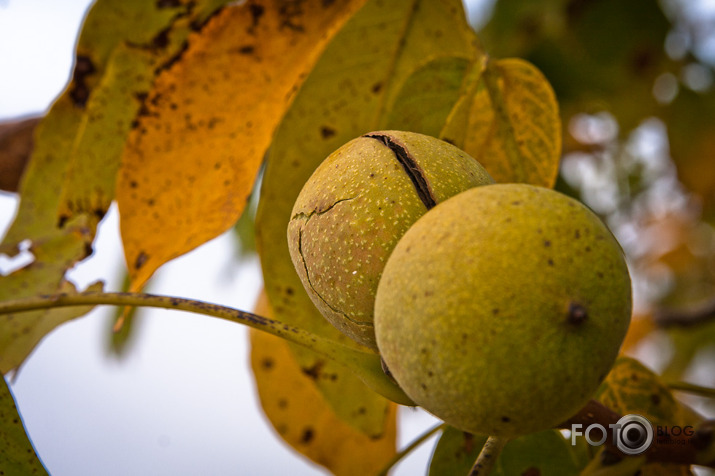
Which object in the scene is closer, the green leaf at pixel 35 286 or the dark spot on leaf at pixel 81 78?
the green leaf at pixel 35 286

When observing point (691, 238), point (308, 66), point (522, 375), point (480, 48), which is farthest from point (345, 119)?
point (691, 238)

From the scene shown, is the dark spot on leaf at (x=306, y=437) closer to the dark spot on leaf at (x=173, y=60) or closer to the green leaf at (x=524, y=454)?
the green leaf at (x=524, y=454)

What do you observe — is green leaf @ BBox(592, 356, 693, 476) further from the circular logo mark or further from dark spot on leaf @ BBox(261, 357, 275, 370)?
dark spot on leaf @ BBox(261, 357, 275, 370)

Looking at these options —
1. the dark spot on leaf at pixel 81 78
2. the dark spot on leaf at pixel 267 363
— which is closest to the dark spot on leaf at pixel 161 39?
the dark spot on leaf at pixel 81 78

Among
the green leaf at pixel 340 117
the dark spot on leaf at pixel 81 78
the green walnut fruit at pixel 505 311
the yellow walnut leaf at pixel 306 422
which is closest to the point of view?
the green walnut fruit at pixel 505 311

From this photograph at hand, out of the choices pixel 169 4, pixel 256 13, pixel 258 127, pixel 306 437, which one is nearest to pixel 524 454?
pixel 306 437

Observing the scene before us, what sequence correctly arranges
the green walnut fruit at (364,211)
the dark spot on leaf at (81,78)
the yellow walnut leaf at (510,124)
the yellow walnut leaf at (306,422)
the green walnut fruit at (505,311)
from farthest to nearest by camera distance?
the yellow walnut leaf at (306,422) → the dark spot on leaf at (81,78) → the yellow walnut leaf at (510,124) → the green walnut fruit at (364,211) → the green walnut fruit at (505,311)

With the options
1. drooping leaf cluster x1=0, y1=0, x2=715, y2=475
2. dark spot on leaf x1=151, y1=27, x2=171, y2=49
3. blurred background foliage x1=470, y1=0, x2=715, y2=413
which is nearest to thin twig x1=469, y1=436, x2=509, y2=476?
drooping leaf cluster x1=0, y1=0, x2=715, y2=475

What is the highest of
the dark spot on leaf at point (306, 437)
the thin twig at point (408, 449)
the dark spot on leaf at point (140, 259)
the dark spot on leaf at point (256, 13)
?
the dark spot on leaf at point (256, 13)
